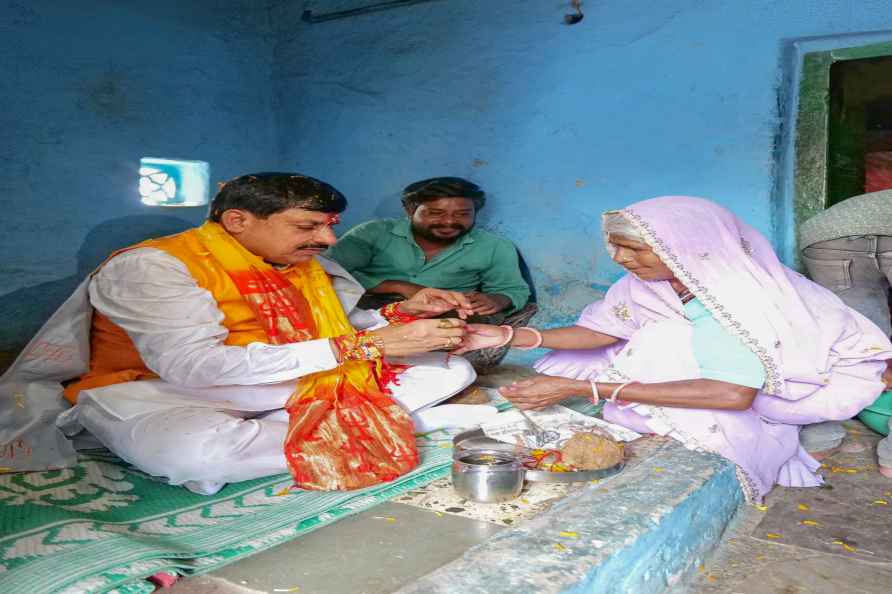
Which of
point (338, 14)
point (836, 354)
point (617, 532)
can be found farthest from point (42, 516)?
point (338, 14)

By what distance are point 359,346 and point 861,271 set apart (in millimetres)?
2599

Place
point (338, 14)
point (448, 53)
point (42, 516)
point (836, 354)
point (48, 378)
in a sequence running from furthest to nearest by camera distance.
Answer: point (338, 14), point (448, 53), point (48, 378), point (836, 354), point (42, 516)

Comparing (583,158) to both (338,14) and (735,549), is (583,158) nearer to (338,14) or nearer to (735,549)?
(338,14)

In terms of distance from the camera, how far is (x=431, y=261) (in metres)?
5.54

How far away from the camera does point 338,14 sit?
20.6ft

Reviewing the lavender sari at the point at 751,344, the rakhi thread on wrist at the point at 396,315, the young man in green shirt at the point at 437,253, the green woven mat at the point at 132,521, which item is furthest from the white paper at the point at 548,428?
the young man in green shirt at the point at 437,253

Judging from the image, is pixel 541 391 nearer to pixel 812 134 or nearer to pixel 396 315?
pixel 396 315

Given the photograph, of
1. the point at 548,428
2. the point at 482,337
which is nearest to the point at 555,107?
the point at 482,337

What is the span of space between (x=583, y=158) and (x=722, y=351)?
2.70 metres

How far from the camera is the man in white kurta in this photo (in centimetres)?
296

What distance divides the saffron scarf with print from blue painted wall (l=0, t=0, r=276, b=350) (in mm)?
2275

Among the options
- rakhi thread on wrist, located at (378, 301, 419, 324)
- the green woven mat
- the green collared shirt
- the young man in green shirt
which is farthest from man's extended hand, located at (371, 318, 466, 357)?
the green collared shirt

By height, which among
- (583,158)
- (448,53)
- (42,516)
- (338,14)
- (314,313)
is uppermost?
(338,14)

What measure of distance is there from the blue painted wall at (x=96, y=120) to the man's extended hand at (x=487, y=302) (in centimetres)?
235
